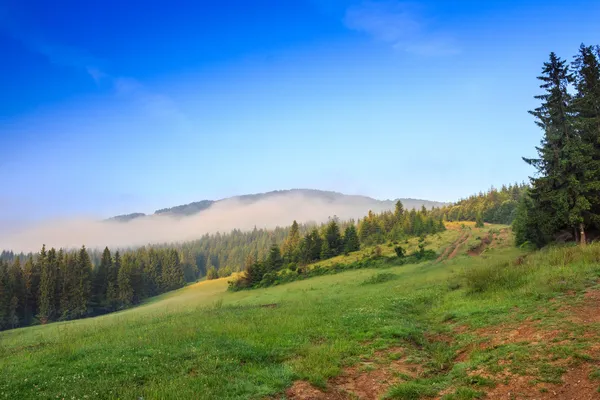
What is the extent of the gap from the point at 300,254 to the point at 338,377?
81.3 meters

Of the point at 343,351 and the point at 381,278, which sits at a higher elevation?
the point at 343,351

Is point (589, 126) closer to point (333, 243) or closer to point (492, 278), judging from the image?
point (492, 278)

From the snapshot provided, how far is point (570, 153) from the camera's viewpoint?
31969mm

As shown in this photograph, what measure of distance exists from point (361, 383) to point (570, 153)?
3433 cm

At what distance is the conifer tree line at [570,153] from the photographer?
1257 inches

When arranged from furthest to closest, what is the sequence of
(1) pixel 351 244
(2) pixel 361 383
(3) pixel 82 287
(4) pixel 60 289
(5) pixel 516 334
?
(1) pixel 351 244 < (3) pixel 82 287 < (4) pixel 60 289 < (5) pixel 516 334 < (2) pixel 361 383

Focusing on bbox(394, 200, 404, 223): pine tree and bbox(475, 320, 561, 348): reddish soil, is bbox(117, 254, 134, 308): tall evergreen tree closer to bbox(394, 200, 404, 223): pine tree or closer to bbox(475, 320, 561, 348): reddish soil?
bbox(394, 200, 404, 223): pine tree

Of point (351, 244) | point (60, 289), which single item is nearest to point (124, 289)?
point (60, 289)

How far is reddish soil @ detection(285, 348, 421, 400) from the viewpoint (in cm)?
929

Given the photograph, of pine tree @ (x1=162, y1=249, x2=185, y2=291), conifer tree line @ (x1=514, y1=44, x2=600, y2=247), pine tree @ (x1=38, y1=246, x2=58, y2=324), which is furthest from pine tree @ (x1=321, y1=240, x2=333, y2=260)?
pine tree @ (x1=162, y1=249, x2=185, y2=291)

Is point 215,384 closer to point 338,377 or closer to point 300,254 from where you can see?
point 338,377

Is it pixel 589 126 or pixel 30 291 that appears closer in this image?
Result: pixel 589 126

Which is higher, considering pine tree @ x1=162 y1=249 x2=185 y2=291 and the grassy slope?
the grassy slope

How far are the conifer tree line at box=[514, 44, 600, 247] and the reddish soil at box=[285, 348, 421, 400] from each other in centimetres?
2991
